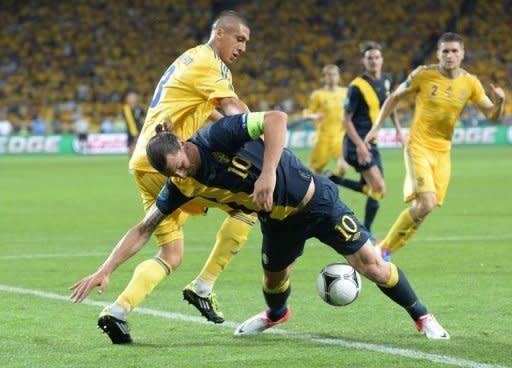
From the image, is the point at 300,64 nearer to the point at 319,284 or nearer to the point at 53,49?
the point at 53,49

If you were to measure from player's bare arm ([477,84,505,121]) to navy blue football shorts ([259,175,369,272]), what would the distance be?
12.1ft

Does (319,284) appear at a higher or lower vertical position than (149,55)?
higher

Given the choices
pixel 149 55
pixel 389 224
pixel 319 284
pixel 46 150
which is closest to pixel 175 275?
pixel 319 284

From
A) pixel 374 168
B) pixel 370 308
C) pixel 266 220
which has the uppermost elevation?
pixel 266 220

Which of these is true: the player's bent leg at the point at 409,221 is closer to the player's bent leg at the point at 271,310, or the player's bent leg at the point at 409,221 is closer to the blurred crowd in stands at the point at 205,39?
the player's bent leg at the point at 271,310

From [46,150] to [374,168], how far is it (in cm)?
2647

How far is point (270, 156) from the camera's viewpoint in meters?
5.77

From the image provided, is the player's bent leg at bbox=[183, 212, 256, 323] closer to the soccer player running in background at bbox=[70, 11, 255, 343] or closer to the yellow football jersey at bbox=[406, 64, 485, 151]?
the soccer player running in background at bbox=[70, 11, 255, 343]

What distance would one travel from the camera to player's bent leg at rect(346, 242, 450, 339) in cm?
649

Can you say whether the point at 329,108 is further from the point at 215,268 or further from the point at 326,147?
the point at 215,268

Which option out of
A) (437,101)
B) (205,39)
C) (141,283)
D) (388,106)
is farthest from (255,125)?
(205,39)

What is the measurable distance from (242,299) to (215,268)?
110 centimetres

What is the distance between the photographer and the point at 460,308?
7.88 m

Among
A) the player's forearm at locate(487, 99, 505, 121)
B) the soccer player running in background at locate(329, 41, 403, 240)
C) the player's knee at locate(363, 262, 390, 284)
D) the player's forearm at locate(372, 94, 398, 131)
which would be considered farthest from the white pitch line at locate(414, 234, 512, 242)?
the player's knee at locate(363, 262, 390, 284)
